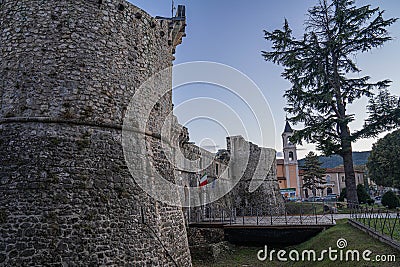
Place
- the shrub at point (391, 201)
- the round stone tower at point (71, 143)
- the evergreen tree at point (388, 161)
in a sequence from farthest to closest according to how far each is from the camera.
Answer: the evergreen tree at point (388, 161) < the shrub at point (391, 201) < the round stone tower at point (71, 143)

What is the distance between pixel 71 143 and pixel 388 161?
28.8 meters

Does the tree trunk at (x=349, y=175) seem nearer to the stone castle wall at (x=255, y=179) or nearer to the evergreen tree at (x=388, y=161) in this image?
the stone castle wall at (x=255, y=179)

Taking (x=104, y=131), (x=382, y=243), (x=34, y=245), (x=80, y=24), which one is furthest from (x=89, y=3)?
(x=382, y=243)

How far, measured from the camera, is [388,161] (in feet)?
91.7

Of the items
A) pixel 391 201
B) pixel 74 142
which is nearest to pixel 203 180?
pixel 391 201

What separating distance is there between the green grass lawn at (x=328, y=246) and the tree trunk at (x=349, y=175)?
5603 millimetres

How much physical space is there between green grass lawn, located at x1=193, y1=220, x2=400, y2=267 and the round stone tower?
14.7ft

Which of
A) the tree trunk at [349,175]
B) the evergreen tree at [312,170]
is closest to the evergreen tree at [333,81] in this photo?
the tree trunk at [349,175]

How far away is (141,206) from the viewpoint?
6984 mm

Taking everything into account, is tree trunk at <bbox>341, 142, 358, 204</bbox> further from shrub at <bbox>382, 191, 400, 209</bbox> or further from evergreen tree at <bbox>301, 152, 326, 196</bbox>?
evergreen tree at <bbox>301, 152, 326, 196</bbox>

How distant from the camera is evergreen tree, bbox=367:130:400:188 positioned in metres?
27.2

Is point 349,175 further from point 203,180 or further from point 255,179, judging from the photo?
point 255,179

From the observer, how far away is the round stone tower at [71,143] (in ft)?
18.7

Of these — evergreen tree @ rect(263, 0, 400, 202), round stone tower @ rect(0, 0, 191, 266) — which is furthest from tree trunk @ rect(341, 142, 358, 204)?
round stone tower @ rect(0, 0, 191, 266)
